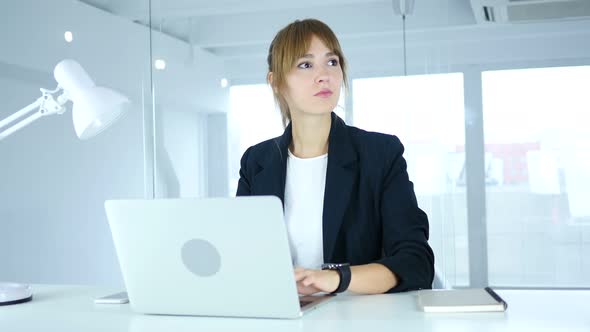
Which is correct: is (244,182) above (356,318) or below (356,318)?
above

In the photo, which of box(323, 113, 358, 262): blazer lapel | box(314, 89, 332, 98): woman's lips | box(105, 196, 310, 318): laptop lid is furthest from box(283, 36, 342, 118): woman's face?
box(105, 196, 310, 318): laptop lid

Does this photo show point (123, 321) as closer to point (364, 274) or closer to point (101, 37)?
point (364, 274)

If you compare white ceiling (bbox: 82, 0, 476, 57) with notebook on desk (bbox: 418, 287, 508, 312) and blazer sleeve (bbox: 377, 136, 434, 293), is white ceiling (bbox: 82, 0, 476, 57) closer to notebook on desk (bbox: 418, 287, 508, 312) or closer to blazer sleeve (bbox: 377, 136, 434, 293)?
blazer sleeve (bbox: 377, 136, 434, 293)

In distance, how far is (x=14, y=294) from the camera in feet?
6.11

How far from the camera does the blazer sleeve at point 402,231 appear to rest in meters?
1.89

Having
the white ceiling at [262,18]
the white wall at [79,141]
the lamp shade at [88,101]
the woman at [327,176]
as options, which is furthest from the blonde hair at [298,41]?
the white wall at [79,141]

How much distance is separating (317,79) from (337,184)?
1.15 feet

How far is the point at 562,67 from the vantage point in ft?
12.6

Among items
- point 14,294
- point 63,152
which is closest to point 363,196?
point 14,294

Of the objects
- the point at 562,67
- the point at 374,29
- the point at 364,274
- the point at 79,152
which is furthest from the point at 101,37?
the point at 364,274

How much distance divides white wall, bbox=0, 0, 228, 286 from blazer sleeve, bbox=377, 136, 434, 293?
230 cm

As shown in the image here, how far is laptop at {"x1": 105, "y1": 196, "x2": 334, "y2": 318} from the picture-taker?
56.0 inches

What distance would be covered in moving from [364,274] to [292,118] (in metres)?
0.84

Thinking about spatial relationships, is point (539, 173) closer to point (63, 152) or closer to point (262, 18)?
point (262, 18)
